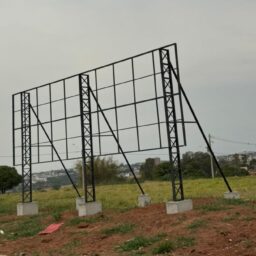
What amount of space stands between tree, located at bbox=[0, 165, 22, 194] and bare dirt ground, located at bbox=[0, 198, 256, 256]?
57.9m

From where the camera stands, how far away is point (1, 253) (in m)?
15.1

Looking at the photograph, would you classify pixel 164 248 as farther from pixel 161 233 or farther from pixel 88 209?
pixel 88 209

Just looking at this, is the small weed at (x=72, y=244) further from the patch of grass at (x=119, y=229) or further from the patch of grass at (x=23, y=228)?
the patch of grass at (x=23, y=228)

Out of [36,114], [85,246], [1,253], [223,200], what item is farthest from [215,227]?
[36,114]

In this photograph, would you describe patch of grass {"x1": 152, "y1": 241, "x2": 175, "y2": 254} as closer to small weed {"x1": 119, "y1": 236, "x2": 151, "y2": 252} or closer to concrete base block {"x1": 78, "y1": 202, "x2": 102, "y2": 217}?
small weed {"x1": 119, "y1": 236, "x2": 151, "y2": 252}

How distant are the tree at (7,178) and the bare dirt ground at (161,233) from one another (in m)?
57.9

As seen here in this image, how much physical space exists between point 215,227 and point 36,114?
52.4 ft

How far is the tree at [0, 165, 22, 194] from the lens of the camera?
A: 74.9 m

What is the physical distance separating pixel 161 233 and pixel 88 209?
7.49 metres

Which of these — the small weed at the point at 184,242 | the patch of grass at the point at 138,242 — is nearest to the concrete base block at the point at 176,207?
the patch of grass at the point at 138,242

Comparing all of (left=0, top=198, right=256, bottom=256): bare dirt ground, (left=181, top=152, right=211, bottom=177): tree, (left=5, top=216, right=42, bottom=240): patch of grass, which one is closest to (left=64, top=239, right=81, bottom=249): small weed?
(left=0, top=198, right=256, bottom=256): bare dirt ground

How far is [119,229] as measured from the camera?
1596cm

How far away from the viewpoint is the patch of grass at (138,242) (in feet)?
43.3

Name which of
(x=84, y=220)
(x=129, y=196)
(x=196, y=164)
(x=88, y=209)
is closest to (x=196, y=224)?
(x=84, y=220)
